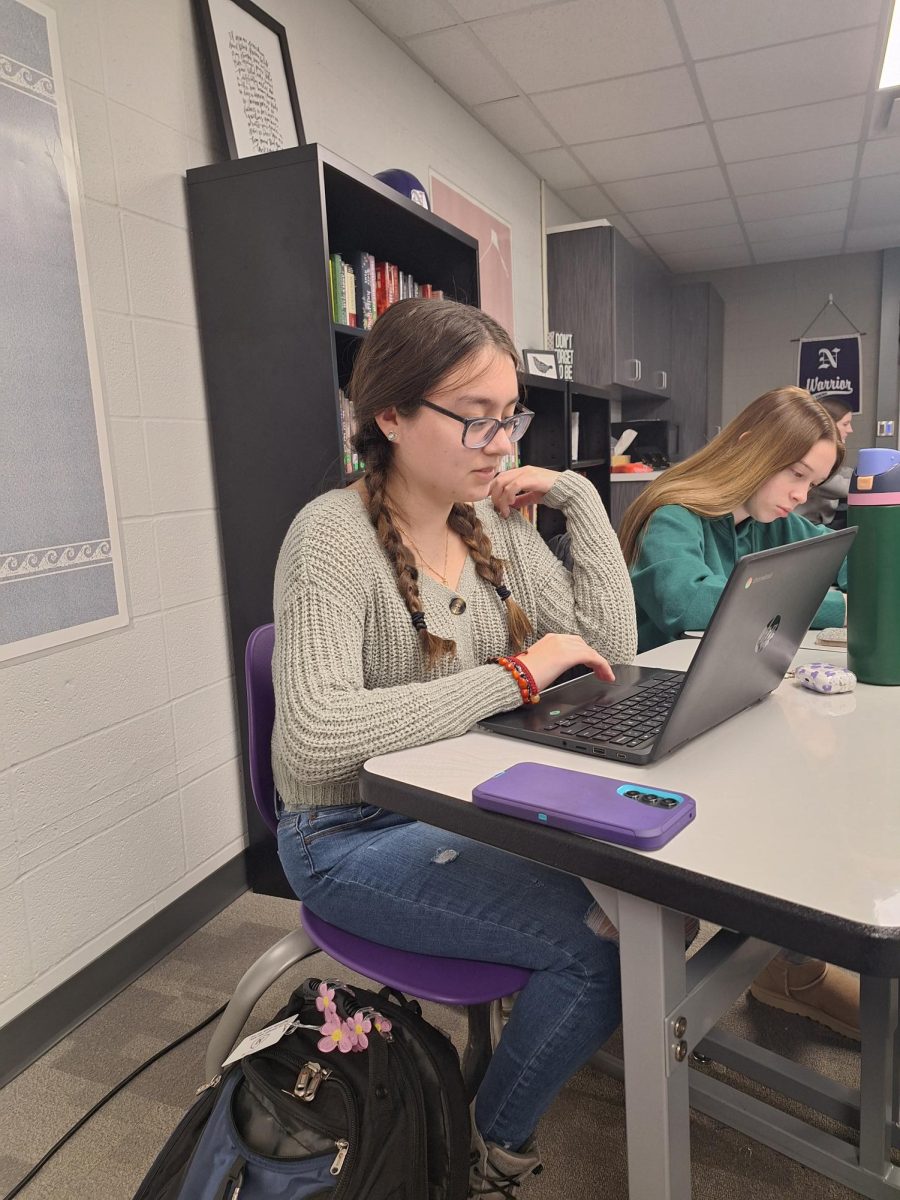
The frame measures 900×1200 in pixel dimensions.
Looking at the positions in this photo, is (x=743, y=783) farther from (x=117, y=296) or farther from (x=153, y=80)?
(x=153, y=80)

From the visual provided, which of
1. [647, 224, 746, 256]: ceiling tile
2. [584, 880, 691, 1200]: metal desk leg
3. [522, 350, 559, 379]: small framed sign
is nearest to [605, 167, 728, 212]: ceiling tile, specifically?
[647, 224, 746, 256]: ceiling tile

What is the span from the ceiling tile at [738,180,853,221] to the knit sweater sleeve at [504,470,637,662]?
13.6 feet

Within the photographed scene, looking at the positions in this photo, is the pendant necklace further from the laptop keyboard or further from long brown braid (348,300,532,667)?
the laptop keyboard

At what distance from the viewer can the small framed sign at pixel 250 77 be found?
201 cm

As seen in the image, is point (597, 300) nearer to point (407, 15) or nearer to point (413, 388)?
point (407, 15)

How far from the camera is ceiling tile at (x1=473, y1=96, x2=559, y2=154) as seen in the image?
11.3 ft

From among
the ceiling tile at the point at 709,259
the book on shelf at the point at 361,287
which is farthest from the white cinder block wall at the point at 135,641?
the ceiling tile at the point at 709,259

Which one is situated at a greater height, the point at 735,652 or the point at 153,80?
the point at 153,80

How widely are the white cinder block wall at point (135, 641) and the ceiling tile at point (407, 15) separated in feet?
1.73

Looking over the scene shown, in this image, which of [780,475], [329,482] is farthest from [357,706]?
[780,475]

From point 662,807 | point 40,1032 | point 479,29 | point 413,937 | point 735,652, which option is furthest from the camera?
point 479,29

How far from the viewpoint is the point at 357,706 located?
100cm

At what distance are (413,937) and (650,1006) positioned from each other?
35cm

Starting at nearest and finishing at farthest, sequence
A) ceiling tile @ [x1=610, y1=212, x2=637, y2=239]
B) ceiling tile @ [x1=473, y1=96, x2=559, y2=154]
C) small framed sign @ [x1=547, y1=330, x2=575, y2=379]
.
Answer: ceiling tile @ [x1=473, y1=96, x2=559, y2=154], small framed sign @ [x1=547, y1=330, x2=575, y2=379], ceiling tile @ [x1=610, y1=212, x2=637, y2=239]
